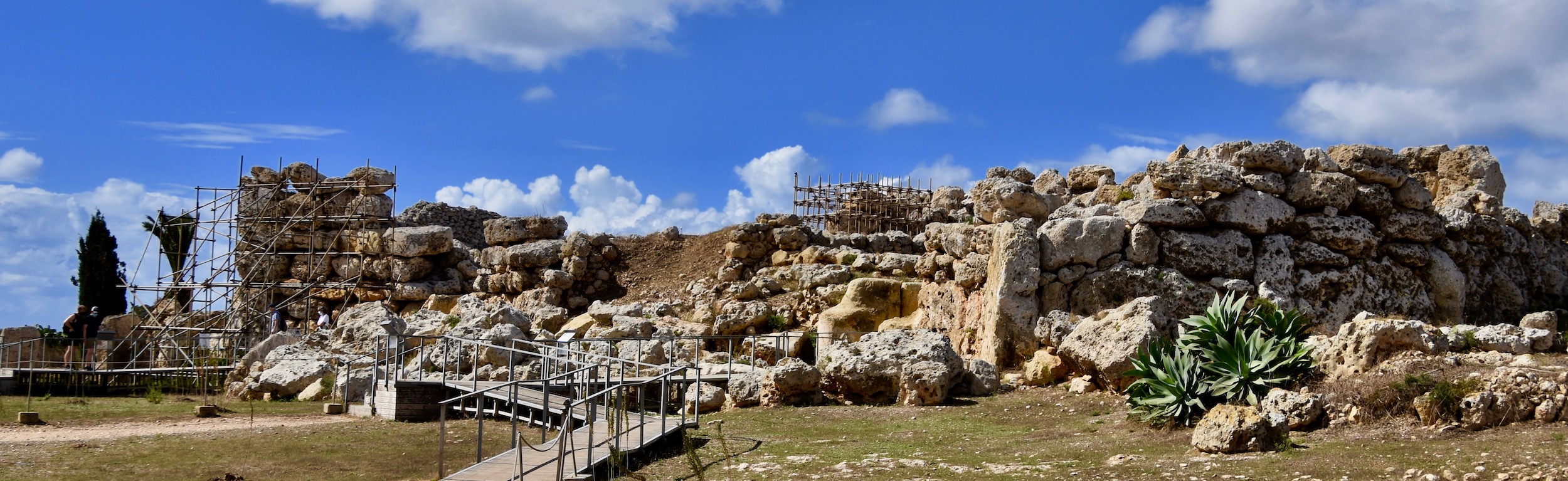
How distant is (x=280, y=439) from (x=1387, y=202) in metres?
16.8

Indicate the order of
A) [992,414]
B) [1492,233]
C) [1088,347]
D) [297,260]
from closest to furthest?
[992,414] → [1088,347] → [1492,233] → [297,260]

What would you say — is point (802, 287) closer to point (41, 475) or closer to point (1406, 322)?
point (1406, 322)

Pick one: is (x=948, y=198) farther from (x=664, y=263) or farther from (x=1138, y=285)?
(x=1138, y=285)

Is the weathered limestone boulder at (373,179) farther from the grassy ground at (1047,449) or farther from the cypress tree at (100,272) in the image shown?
the grassy ground at (1047,449)

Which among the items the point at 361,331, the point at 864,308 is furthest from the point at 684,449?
the point at 361,331

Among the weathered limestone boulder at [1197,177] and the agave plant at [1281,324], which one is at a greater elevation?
the weathered limestone boulder at [1197,177]

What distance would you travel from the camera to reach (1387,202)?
18766mm

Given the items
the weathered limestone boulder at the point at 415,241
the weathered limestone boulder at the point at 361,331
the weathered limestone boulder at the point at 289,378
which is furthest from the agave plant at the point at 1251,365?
the weathered limestone boulder at the point at 415,241

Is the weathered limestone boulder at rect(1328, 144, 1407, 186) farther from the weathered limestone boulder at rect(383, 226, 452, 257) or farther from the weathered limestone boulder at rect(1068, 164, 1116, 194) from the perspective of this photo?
the weathered limestone boulder at rect(383, 226, 452, 257)

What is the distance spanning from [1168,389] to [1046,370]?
15.9 ft

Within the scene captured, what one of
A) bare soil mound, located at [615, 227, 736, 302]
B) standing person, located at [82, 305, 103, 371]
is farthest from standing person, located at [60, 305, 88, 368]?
bare soil mound, located at [615, 227, 736, 302]

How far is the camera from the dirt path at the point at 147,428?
13453 mm

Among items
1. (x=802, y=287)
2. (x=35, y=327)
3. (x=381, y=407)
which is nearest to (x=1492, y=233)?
(x=802, y=287)

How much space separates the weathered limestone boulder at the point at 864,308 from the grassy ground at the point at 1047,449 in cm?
681
